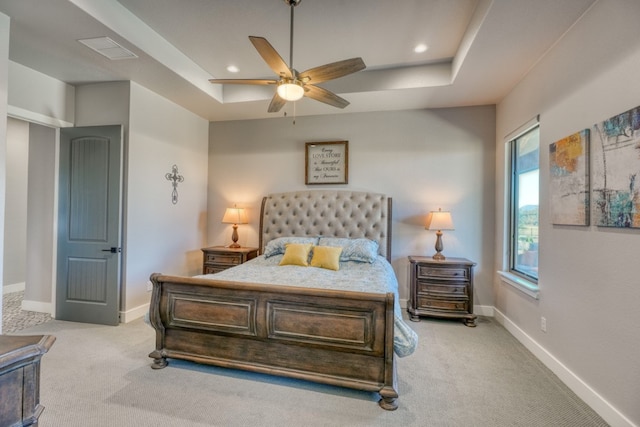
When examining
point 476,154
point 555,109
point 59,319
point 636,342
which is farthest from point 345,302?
point 59,319

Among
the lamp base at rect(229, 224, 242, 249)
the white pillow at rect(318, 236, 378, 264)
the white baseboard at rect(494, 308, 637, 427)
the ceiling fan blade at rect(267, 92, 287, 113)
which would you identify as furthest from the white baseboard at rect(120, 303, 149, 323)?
the white baseboard at rect(494, 308, 637, 427)

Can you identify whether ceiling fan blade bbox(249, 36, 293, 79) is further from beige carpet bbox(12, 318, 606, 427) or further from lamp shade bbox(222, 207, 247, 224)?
lamp shade bbox(222, 207, 247, 224)

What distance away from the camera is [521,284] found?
313cm

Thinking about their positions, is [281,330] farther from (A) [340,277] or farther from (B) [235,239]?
(B) [235,239]

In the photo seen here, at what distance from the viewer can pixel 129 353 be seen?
2.80 meters

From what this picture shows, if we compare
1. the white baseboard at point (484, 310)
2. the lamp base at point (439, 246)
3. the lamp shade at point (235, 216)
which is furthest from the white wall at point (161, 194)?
the white baseboard at point (484, 310)

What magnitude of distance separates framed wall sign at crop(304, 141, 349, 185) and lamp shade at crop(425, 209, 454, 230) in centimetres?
133

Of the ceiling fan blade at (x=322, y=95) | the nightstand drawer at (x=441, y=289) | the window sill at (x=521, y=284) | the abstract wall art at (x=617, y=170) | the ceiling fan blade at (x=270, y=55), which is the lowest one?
the nightstand drawer at (x=441, y=289)

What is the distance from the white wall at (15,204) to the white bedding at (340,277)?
4.51 metres

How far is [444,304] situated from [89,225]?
443 cm

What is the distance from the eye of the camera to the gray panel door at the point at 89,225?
3504mm

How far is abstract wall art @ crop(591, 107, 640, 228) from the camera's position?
1752 millimetres

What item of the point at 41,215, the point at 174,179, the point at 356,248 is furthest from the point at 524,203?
the point at 41,215

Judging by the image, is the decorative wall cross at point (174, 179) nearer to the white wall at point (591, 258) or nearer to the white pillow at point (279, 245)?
the white pillow at point (279, 245)
